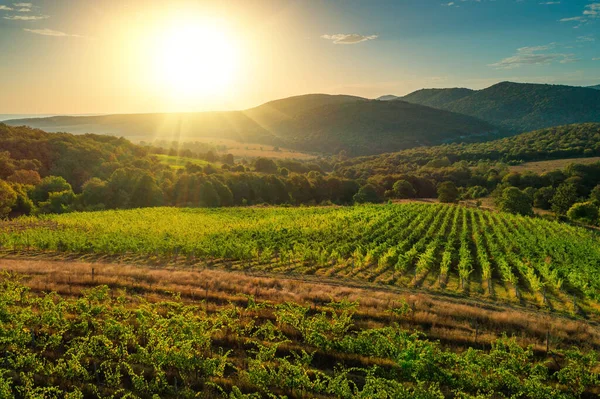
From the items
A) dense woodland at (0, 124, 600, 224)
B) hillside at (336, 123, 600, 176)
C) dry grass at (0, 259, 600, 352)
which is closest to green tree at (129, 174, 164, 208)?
dense woodland at (0, 124, 600, 224)

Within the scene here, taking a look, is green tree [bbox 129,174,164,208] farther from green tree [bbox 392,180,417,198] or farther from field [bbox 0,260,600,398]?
green tree [bbox 392,180,417,198]

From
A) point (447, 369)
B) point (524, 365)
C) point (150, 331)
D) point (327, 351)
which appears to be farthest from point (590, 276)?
point (150, 331)

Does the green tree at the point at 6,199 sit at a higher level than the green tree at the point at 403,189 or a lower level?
higher

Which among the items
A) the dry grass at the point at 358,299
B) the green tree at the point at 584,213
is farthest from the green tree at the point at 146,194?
the green tree at the point at 584,213

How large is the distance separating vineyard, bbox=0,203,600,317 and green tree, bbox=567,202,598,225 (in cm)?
1304

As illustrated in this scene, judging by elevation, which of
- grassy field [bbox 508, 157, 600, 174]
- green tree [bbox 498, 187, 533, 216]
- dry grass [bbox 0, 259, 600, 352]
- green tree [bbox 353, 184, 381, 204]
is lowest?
green tree [bbox 353, 184, 381, 204]

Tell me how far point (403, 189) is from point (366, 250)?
66819 millimetres

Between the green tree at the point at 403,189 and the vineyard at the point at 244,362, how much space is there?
79704mm

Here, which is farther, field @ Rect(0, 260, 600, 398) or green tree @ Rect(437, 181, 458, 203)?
green tree @ Rect(437, 181, 458, 203)

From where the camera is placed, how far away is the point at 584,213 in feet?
180

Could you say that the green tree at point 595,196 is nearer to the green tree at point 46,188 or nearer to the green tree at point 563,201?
the green tree at point 563,201

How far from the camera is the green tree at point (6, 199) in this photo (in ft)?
157

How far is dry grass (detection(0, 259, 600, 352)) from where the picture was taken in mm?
15625

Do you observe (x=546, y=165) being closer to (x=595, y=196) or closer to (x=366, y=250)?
(x=595, y=196)
